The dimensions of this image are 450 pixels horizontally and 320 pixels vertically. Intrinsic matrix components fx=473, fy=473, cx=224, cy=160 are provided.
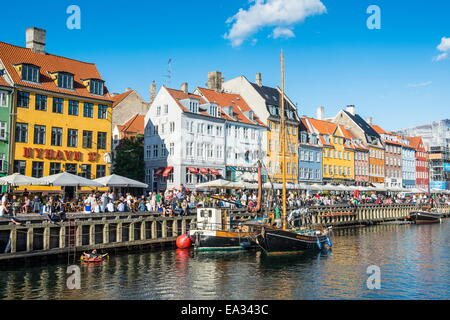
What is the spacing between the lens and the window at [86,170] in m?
47.7

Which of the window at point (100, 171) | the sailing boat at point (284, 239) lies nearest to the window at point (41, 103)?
the window at point (100, 171)

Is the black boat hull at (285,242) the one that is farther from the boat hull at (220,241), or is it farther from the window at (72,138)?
the window at (72,138)

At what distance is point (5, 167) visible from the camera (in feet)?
137

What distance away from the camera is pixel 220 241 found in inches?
1316

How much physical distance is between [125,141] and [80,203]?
26.5 metres

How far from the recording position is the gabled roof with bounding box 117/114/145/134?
67438mm

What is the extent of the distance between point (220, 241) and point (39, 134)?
2227cm

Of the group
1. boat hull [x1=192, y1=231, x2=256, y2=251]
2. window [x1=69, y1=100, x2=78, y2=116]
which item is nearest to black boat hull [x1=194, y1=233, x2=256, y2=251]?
boat hull [x1=192, y1=231, x2=256, y2=251]

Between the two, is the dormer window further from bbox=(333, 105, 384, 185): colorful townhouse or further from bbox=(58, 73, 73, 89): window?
bbox=(333, 105, 384, 185): colorful townhouse

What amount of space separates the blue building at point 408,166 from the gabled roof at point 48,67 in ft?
257

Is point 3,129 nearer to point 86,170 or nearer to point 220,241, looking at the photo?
point 86,170

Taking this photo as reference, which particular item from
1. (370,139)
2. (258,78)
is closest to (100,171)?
(258,78)

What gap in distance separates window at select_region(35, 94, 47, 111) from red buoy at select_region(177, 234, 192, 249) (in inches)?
806
